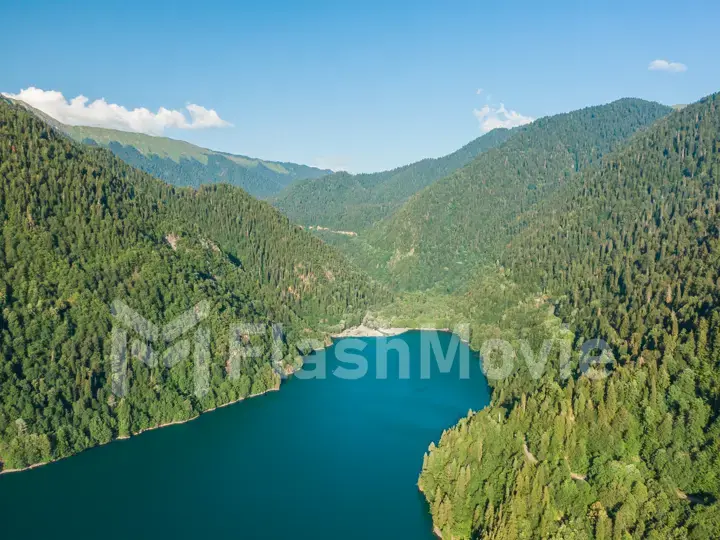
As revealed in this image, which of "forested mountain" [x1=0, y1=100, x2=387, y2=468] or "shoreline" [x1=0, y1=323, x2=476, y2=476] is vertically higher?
"forested mountain" [x1=0, y1=100, x2=387, y2=468]

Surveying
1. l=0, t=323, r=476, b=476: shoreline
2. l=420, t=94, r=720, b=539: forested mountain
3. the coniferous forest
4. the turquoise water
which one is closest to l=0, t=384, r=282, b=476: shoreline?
l=0, t=323, r=476, b=476: shoreline

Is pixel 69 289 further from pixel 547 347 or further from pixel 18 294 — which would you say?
pixel 547 347

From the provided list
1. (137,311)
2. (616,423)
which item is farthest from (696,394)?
(137,311)

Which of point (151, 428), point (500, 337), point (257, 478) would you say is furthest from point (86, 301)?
point (500, 337)

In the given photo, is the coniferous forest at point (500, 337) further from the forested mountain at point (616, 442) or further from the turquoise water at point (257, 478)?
the turquoise water at point (257, 478)

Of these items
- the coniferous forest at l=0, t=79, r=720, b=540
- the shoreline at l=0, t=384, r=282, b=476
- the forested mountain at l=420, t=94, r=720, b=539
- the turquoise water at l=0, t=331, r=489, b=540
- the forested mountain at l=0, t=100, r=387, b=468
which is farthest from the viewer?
the forested mountain at l=0, t=100, r=387, b=468

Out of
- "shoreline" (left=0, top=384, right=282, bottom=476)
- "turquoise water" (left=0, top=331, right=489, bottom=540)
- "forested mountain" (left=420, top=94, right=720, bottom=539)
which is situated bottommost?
"turquoise water" (left=0, top=331, right=489, bottom=540)

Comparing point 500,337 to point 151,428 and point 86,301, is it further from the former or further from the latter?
point 86,301

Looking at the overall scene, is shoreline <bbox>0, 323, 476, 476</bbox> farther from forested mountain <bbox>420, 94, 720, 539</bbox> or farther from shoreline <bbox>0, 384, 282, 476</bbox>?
forested mountain <bbox>420, 94, 720, 539</bbox>
